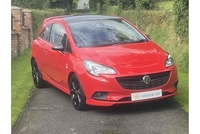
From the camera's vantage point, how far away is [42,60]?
855 centimetres

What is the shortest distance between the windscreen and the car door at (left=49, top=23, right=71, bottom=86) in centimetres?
25

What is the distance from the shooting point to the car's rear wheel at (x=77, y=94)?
6598 mm

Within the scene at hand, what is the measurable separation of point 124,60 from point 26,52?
1002 centimetres

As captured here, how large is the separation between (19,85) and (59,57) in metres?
2.24

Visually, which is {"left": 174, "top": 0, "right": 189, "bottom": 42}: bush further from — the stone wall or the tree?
the tree

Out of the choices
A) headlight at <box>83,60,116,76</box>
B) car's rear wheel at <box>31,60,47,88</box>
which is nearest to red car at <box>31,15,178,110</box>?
headlight at <box>83,60,116,76</box>

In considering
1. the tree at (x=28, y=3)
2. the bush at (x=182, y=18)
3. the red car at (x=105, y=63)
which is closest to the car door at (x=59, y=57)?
the red car at (x=105, y=63)

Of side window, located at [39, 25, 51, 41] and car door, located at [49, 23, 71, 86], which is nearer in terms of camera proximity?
car door, located at [49, 23, 71, 86]

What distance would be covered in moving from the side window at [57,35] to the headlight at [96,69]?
115cm

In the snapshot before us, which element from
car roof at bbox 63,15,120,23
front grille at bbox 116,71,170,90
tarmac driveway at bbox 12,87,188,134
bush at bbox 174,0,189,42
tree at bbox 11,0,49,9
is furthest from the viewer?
tree at bbox 11,0,49,9

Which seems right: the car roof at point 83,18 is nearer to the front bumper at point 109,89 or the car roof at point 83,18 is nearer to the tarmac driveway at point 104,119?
the tarmac driveway at point 104,119

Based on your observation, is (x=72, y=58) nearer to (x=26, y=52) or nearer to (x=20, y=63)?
(x=20, y=63)

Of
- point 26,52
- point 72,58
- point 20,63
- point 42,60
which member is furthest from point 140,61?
point 26,52

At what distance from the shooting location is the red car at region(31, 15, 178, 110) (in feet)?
20.3
